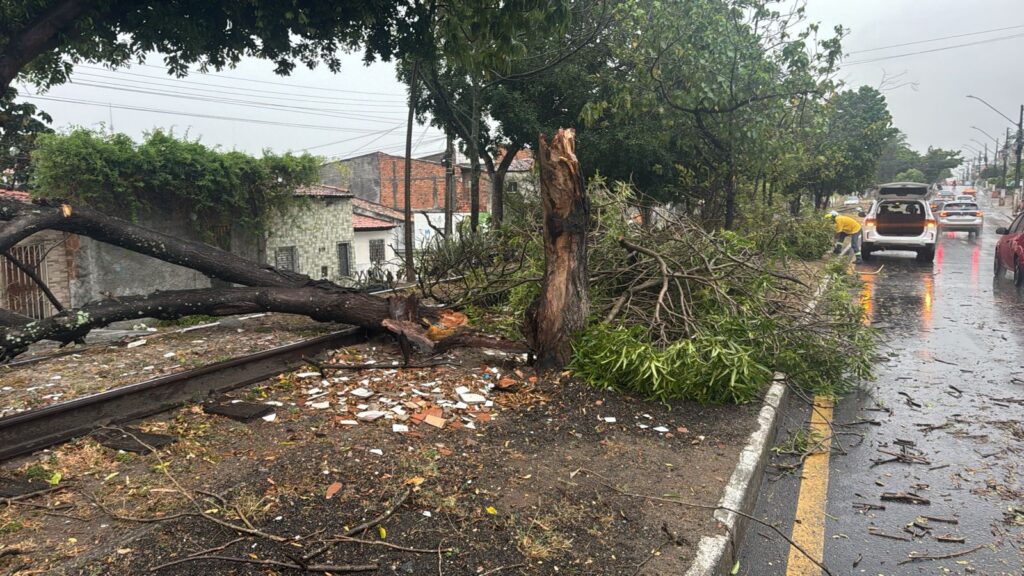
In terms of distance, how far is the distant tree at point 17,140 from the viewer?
979cm

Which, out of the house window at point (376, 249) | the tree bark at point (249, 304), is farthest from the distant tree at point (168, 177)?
the house window at point (376, 249)

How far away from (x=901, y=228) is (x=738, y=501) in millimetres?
16636

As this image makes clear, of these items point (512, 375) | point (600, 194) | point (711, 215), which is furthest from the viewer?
point (711, 215)

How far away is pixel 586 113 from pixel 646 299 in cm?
503

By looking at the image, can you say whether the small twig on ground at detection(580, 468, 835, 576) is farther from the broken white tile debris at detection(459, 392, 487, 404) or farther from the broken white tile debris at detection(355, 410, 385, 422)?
the broken white tile debris at detection(355, 410, 385, 422)

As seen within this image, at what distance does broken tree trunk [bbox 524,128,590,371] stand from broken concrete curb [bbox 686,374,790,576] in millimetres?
1792

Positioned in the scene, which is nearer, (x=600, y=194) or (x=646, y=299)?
(x=646, y=299)

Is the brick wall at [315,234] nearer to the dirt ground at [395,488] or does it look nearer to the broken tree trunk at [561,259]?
the broken tree trunk at [561,259]

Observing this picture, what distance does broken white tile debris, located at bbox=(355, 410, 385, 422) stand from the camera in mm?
4566

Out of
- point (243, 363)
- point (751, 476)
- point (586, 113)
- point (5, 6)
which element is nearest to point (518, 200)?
point (586, 113)

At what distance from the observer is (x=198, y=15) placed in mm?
6832

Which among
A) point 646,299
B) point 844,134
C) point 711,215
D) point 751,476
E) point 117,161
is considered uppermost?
point 844,134

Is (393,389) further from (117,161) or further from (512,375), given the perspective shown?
(117,161)

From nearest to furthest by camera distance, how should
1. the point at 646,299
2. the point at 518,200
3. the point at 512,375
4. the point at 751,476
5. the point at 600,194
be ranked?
the point at 751,476 < the point at 512,375 < the point at 646,299 < the point at 600,194 < the point at 518,200
